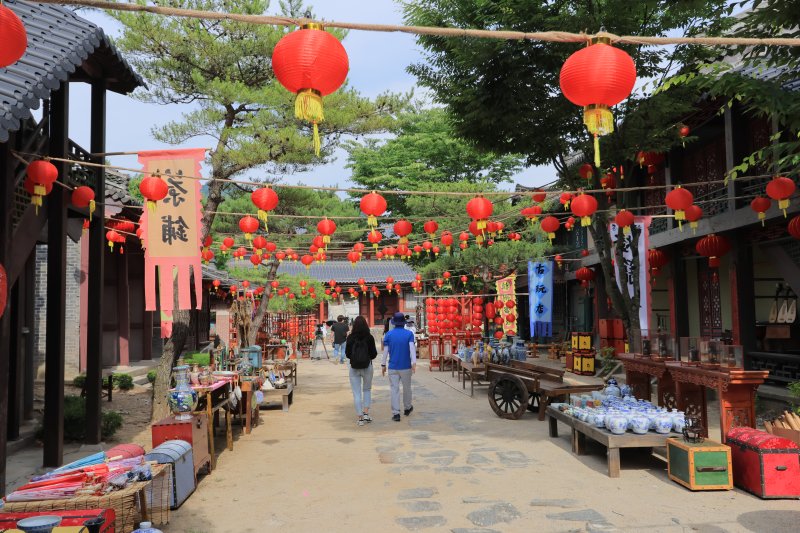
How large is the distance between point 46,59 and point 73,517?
4577mm

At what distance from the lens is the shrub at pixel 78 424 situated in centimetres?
905

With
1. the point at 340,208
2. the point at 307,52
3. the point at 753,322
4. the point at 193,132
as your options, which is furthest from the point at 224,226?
the point at 307,52

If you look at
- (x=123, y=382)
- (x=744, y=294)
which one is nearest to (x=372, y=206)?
(x=744, y=294)

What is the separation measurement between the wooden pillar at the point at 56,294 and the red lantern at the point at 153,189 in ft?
3.32

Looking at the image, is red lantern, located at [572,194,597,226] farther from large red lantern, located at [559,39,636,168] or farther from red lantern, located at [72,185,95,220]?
red lantern, located at [72,185,95,220]

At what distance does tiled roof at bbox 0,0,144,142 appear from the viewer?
5266mm

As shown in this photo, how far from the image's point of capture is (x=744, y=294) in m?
12.8

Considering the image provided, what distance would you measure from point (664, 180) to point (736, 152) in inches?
169

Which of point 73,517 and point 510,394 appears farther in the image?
point 510,394

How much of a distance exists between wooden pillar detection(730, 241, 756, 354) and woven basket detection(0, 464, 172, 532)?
37.8 feet

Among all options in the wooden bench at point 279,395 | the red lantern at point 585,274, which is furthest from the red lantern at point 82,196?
the red lantern at point 585,274

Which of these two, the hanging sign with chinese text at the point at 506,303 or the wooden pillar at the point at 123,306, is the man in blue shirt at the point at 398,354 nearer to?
the hanging sign with chinese text at the point at 506,303

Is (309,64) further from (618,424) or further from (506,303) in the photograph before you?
(506,303)

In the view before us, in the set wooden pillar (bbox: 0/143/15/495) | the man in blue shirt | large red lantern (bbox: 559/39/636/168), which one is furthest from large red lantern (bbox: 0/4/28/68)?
the man in blue shirt
